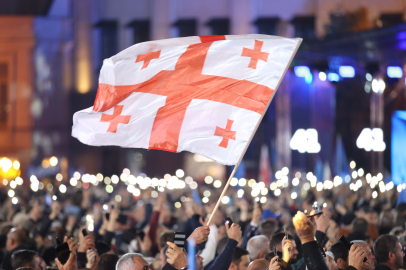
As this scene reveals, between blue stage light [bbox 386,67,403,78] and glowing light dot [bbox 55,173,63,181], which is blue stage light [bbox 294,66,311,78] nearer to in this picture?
blue stage light [bbox 386,67,403,78]

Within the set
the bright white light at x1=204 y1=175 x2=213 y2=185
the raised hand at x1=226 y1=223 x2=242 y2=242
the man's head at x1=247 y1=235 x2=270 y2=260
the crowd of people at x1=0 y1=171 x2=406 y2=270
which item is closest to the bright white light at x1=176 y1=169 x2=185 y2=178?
the bright white light at x1=204 y1=175 x2=213 y2=185

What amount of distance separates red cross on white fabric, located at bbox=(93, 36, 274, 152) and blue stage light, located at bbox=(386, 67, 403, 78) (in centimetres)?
1373

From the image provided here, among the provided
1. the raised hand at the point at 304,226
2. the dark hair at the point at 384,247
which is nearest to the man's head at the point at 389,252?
the dark hair at the point at 384,247

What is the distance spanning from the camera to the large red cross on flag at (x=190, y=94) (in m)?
5.43

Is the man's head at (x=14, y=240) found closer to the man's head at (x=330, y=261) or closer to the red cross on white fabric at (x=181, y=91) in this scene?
the red cross on white fabric at (x=181, y=91)

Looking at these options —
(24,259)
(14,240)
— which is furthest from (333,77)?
(24,259)

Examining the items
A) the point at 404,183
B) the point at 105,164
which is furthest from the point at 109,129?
the point at 105,164

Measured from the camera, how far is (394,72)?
18016 millimetres

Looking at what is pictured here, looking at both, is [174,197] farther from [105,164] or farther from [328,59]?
[105,164]

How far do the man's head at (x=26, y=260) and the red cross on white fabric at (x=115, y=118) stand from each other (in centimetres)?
158

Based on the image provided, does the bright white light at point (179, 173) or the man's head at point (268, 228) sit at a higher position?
the man's head at point (268, 228)

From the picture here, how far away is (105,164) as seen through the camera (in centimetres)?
3603

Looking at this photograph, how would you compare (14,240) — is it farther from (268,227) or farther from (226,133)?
(226,133)

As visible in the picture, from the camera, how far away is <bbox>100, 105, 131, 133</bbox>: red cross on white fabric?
19.4 feet
